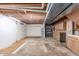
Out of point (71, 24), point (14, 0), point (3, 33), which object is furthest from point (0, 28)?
point (14, 0)

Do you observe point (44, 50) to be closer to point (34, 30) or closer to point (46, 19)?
point (46, 19)

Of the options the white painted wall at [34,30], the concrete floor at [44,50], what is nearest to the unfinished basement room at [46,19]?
the concrete floor at [44,50]

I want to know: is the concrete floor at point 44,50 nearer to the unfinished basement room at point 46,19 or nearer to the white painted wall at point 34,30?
the unfinished basement room at point 46,19

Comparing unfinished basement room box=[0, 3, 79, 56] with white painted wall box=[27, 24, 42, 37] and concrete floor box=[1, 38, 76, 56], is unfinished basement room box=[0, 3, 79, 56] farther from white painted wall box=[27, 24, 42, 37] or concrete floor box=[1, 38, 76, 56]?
white painted wall box=[27, 24, 42, 37]

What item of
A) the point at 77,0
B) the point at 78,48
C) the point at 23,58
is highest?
the point at 77,0

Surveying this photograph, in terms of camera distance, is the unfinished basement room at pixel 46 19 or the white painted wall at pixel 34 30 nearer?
the unfinished basement room at pixel 46 19

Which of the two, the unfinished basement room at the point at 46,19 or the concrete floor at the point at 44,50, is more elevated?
the unfinished basement room at the point at 46,19

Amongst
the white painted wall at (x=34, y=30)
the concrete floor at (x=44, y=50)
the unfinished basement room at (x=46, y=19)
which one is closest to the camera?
the unfinished basement room at (x=46, y=19)

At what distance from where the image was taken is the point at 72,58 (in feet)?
3.03

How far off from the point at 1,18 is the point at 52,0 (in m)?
5.59

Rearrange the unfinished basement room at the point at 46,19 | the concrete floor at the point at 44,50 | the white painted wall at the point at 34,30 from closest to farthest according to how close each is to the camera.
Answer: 1. the unfinished basement room at the point at 46,19
2. the concrete floor at the point at 44,50
3. the white painted wall at the point at 34,30

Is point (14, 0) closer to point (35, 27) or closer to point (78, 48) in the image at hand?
point (78, 48)

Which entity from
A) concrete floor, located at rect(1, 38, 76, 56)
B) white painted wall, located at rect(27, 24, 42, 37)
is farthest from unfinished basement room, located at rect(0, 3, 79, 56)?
white painted wall, located at rect(27, 24, 42, 37)

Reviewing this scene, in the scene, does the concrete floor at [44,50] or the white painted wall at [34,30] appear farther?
the white painted wall at [34,30]
